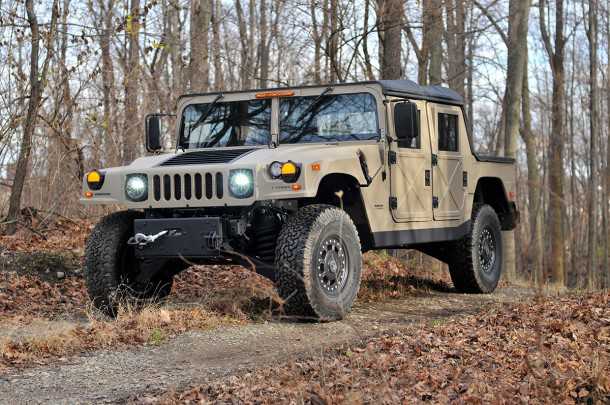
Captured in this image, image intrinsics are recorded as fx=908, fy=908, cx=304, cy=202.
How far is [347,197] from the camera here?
8.45 m

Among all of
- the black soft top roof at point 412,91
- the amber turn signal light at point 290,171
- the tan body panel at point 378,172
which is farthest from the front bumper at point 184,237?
the black soft top roof at point 412,91

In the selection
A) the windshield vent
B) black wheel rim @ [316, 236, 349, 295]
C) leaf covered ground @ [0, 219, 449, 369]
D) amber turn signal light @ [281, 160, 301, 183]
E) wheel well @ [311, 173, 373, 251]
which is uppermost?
the windshield vent

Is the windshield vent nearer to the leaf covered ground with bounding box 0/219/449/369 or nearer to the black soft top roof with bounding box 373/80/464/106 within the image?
the leaf covered ground with bounding box 0/219/449/369

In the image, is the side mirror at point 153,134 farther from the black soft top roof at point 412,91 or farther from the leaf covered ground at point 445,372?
the leaf covered ground at point 445,372

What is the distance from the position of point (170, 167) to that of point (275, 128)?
1.39 metres

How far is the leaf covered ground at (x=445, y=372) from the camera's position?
4965 mm

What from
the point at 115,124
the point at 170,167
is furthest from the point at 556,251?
the point at 170,167

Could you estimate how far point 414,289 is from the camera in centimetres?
1083

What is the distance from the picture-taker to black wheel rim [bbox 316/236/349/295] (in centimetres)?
757

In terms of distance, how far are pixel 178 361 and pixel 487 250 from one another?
563 cm

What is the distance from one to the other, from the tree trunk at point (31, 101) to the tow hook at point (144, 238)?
4507 mm

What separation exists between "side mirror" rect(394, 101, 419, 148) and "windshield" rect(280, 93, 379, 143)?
0.29 metres

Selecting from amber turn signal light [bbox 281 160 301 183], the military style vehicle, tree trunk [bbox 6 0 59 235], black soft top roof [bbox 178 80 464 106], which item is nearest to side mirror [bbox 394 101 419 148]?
the military style vehicle

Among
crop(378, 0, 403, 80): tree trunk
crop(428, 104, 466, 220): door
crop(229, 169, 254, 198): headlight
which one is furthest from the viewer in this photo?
crop(378, 0, 403, 80): tree trunk
